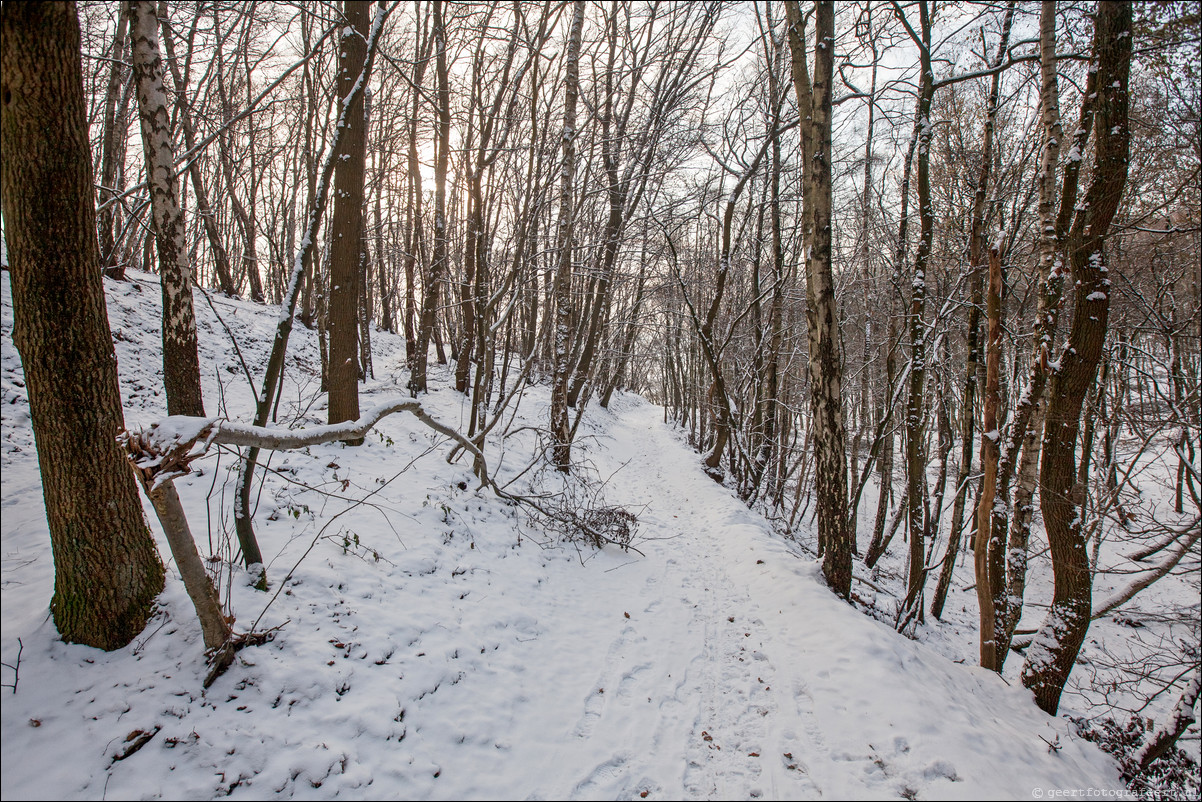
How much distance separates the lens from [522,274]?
299 inches

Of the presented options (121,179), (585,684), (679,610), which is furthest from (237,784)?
(121,179)

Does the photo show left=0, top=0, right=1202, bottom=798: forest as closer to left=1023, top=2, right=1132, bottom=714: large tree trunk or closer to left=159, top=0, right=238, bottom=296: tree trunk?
left=1023, top=2, right=1132, bottom=714: large tree trunk

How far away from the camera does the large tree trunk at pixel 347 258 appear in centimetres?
623

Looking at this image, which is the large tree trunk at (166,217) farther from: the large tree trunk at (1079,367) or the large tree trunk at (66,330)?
the large tree trunk at (1079,367)

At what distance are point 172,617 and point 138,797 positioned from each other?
98 centimetres

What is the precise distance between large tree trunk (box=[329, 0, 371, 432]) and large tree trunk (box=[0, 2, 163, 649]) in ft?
12.9

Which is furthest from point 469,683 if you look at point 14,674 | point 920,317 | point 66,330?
point 920,317

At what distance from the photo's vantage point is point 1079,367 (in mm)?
4074

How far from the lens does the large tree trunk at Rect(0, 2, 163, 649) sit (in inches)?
89.0

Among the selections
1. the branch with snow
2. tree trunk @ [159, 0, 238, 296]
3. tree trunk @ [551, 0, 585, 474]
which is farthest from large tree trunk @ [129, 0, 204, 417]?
tree trunk @ [159, 0, 238, 296]

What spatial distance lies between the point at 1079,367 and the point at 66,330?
24.4 feet

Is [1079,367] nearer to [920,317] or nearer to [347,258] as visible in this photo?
[920,317]

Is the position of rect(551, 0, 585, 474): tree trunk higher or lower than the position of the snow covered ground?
higher

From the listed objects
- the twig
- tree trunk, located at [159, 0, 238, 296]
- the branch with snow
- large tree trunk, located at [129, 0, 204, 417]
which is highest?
tree trunk, located at [159, 0, 238, 296]
